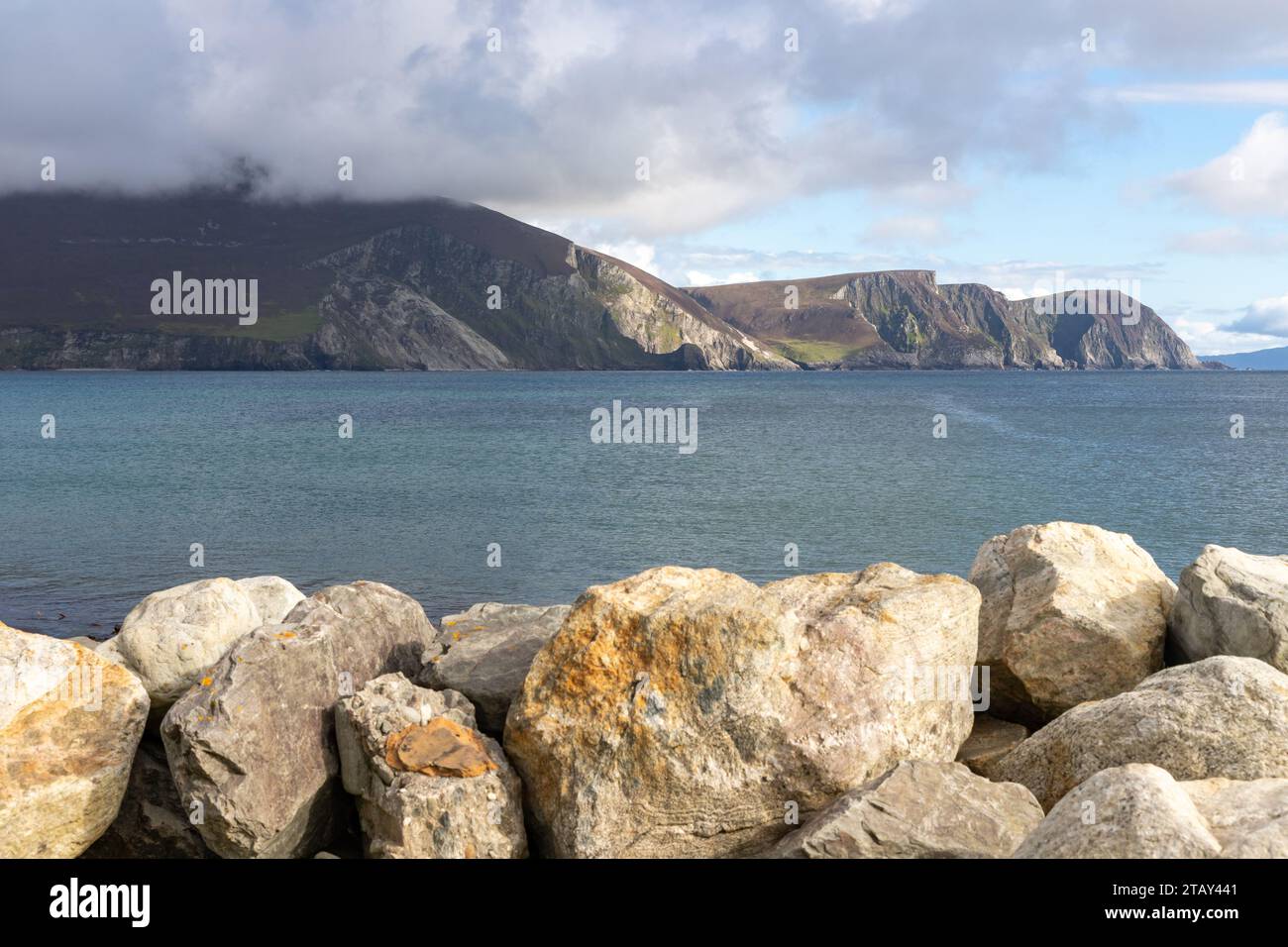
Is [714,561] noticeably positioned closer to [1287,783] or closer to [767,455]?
[1287,783]

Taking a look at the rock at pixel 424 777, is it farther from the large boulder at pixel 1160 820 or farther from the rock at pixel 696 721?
the large boulder at pixel 1160 820

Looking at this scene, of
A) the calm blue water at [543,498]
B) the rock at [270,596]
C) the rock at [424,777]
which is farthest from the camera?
the calm blue water at [543,498]

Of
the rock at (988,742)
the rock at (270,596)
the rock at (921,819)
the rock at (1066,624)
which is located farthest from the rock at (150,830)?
the rock at (1066,624)

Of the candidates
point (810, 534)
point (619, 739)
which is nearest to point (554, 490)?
point (810, 534)

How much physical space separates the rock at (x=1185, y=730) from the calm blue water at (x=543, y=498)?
19327 millimetres

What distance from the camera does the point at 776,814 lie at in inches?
363

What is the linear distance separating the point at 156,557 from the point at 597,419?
2887 inches

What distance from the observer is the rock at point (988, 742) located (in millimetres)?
10773

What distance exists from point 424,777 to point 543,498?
1434 inches

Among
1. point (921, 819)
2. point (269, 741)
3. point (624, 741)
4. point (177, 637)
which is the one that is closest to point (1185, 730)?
point (921, 819)

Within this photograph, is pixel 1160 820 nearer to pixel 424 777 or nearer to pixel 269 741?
pixel 424 777

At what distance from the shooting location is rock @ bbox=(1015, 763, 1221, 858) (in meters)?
6.50

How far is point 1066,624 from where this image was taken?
11906mm

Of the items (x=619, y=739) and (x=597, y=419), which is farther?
(x=597, y=419)
